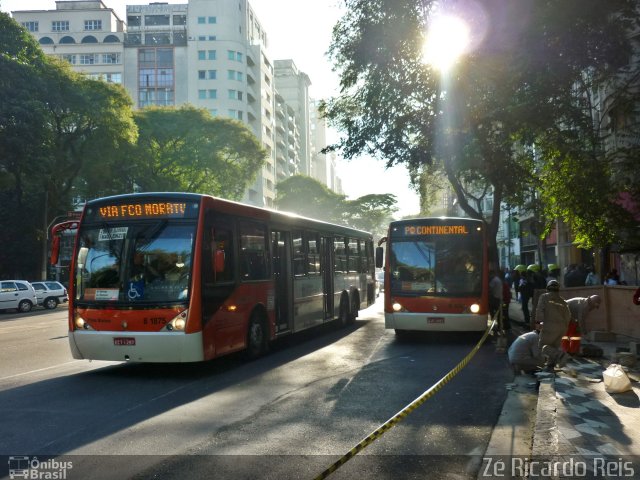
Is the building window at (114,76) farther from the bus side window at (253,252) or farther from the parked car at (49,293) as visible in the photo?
the bus side window at (253,252)

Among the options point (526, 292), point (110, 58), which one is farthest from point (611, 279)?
point (110, 58)

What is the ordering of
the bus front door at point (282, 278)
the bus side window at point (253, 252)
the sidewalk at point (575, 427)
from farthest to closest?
the bus front door at point (282, 278), the bus side window at point (253, 252), the sidewalk at point (575, 427)

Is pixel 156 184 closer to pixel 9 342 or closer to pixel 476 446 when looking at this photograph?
pixel 9 342

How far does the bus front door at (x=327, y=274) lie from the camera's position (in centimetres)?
1758

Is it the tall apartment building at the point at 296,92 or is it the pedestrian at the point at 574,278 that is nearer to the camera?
the pedestrian at the point at 574,278

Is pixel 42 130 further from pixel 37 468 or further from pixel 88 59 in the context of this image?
pixel 88 59

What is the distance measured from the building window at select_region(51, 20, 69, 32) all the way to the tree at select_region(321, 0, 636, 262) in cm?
8012

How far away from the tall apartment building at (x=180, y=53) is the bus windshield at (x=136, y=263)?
71.4 metres

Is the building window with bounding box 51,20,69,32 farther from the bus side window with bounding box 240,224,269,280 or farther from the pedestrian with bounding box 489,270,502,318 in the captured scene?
the bus side window with bounding box 240,224,269,280

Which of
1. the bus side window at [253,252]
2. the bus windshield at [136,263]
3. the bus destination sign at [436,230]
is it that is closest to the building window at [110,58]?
the bus destination sign at [436,230]

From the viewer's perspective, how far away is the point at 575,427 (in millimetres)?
6590

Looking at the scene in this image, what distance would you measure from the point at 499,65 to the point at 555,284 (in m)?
3.62

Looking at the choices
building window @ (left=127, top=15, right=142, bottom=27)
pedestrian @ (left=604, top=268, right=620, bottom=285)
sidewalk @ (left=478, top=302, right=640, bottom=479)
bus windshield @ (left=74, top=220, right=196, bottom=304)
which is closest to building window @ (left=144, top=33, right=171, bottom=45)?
building window @ (left=127, top=15, right=142, bottom=27)

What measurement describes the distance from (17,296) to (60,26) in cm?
7014
